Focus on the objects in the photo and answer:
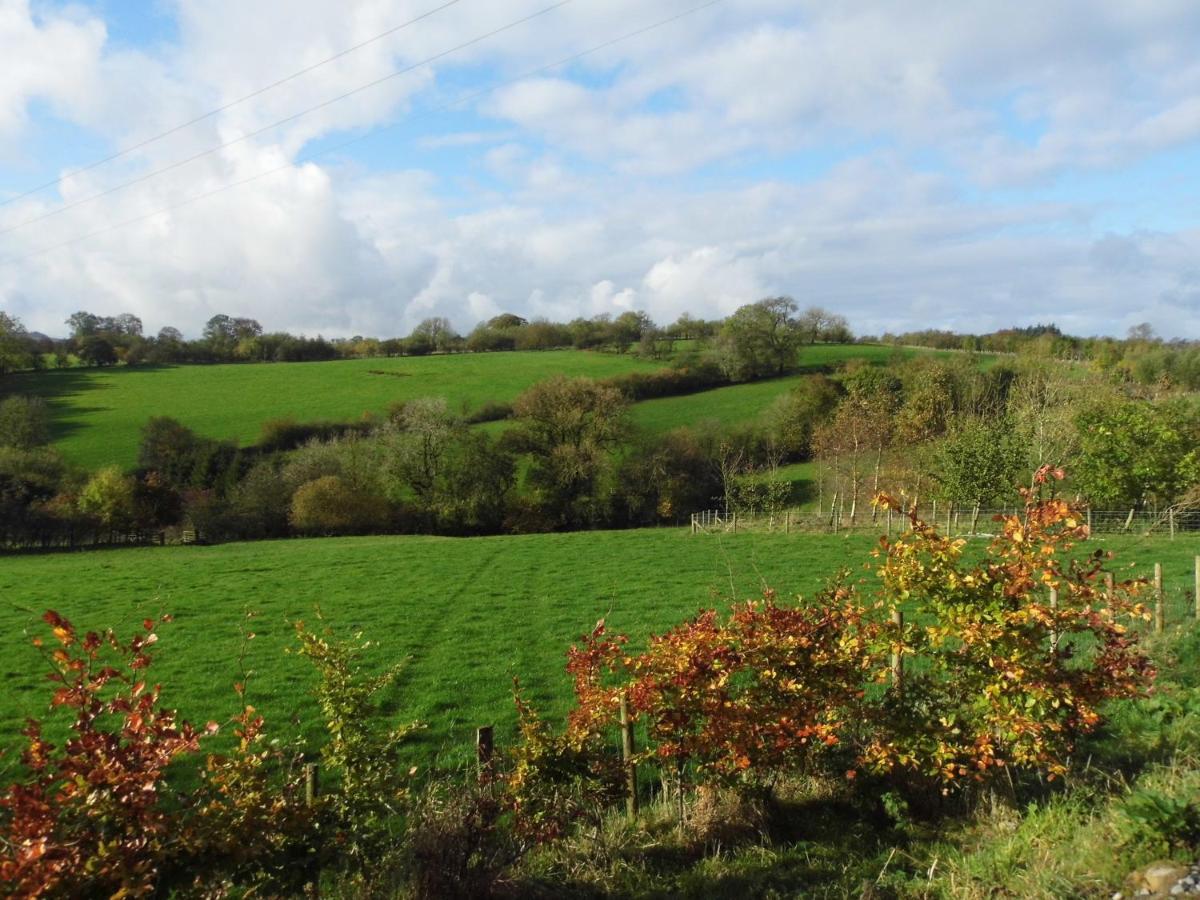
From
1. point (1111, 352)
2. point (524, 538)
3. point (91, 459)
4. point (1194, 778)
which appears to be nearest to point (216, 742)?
point (1194, 778)

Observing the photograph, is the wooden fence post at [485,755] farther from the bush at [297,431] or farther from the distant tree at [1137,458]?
the bush at [297,431]

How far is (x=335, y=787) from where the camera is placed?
8.56m

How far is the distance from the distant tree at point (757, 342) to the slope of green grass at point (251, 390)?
779 centimetres

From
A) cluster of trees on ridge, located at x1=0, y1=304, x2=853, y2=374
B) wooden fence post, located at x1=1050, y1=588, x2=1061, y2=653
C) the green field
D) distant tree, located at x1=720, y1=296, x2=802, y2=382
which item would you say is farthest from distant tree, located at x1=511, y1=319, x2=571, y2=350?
wooden fence post, located at x1=1050, y1=588, x2=1061, y2=653

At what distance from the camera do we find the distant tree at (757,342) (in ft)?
239

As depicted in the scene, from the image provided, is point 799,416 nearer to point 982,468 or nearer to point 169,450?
point 982,468

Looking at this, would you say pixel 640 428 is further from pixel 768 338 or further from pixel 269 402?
pixel 269 402

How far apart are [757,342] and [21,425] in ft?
195

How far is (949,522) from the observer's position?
33.0m

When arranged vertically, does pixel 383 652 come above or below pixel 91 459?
below

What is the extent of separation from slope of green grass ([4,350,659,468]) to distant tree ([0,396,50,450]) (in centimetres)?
135

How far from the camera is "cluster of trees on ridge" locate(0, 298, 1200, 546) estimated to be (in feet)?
147

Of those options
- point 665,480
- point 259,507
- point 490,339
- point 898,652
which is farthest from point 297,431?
point 898,652

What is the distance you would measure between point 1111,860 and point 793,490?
48099mm
